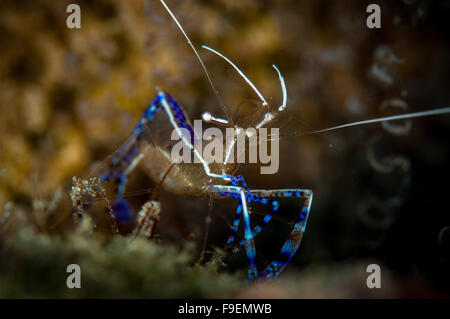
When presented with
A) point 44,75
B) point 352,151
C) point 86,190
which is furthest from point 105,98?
point 352,151

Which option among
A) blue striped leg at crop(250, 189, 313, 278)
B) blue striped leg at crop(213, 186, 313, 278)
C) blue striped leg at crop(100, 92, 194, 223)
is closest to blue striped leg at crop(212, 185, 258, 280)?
blue striped leg at crop(213, 186, 313, 278)

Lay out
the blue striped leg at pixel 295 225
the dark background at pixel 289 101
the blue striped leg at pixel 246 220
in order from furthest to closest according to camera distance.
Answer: the dark background at pixel 289 101 < the blue striped leg at pixel 295 225 < the blue striped leg at pixel 246 220

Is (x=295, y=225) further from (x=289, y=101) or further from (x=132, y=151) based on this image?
(x=289, y=101)

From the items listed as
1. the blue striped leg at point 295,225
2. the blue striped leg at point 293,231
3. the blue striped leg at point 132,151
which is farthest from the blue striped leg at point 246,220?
the blue striped leg at point 132,151

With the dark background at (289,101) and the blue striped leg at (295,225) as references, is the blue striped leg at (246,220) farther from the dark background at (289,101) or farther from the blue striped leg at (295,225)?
the dark background at (289,101)

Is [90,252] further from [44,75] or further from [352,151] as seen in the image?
[352,151]

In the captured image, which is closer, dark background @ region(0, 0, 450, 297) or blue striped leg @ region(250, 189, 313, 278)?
blue striped leg @ region(250, 189, 313, 278)

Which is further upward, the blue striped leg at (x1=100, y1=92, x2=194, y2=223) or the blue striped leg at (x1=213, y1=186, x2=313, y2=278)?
the blue striped leg at (x1=100, y1=92, x2=194, y2=223)

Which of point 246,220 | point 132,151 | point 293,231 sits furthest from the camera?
point 132,151

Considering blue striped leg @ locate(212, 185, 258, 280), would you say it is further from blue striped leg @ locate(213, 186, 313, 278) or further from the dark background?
the dark background

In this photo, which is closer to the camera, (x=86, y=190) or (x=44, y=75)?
(x=86, y=190)

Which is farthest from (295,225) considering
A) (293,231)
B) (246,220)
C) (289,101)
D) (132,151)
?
(289,101)
